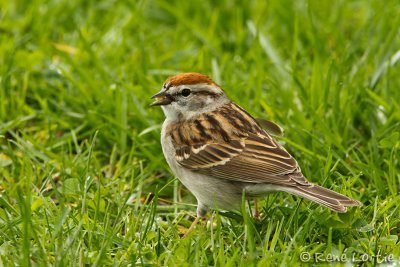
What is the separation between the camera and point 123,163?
17.8 feet

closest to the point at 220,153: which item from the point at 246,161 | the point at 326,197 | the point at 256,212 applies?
the point at 246,161

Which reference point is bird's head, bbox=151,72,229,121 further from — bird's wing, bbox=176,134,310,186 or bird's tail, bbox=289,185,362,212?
bird's tail, bbox=289,185,362,212

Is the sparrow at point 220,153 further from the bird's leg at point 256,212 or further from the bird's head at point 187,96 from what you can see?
the bird's leg at point 256,212

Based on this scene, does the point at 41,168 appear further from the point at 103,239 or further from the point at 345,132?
the point at 345,132

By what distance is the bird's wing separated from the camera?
437 cm

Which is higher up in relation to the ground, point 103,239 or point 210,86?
point 210,86

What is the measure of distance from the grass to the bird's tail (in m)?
0.16

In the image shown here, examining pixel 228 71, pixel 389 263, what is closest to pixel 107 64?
pixel 228 71

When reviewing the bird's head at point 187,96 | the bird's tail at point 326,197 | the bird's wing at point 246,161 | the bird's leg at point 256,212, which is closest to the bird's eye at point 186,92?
the bird's head at point 187,96

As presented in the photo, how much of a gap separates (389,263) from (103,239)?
1419 mm

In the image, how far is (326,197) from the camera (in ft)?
13.5

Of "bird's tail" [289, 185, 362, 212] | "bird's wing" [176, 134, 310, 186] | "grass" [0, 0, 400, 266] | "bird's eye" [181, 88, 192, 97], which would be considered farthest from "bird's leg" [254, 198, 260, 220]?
"bird's eye" [181, 88, 192, 97]

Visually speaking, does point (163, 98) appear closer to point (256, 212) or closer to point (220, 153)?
point (220, 153)

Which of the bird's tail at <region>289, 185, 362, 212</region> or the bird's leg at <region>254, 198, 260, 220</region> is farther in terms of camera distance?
the bird's leg at <region>254, 198, 260, 220</region>
